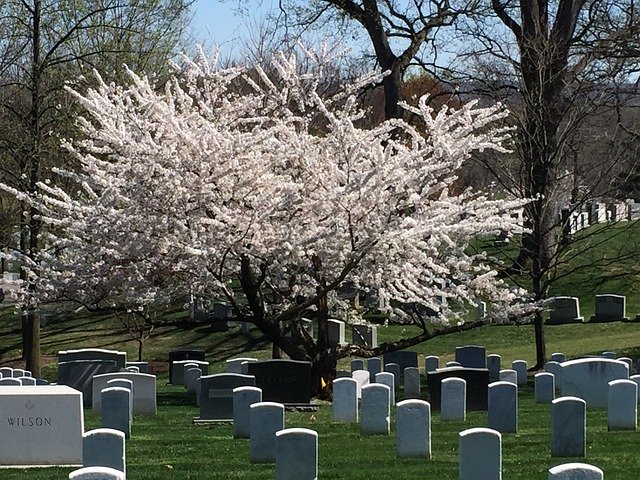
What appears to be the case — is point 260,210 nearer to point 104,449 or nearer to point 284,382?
point 284,382

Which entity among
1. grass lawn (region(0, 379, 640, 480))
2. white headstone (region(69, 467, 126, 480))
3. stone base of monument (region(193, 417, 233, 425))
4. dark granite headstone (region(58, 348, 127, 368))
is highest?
dark granite headstone (region(58, 348, 127, 368))

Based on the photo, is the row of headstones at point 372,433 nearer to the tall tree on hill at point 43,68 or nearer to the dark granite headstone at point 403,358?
the dark granite headstone at point 403,358

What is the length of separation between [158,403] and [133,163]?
4.29 metres

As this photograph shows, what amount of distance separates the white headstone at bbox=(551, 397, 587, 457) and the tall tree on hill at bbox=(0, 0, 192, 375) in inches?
568

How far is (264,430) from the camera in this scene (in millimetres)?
12094

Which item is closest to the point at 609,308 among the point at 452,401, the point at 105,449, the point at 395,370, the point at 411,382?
the point at 395,370

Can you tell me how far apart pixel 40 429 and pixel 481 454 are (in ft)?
16.2

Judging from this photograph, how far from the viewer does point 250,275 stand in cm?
1969

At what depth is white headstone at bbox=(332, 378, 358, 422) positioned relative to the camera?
52.9 feet

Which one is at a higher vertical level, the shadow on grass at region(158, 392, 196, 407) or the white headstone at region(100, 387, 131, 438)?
the white headstone at region(100, 387, 131, 438)

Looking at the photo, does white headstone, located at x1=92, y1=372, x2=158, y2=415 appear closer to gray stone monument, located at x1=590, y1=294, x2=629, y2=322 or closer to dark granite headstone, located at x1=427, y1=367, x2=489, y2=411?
dark granite headstone, located at x1=427, y1=367, x2=489, y2=411

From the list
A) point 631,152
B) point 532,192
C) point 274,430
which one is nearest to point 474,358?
point 532,192

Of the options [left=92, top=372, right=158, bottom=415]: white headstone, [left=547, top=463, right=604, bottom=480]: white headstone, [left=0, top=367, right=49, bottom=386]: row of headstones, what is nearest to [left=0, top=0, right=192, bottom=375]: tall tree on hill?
[left=0, top=367, right=49, bottom=386]: row of headstones

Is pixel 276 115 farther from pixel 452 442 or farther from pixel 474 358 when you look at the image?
pixel 452 442
